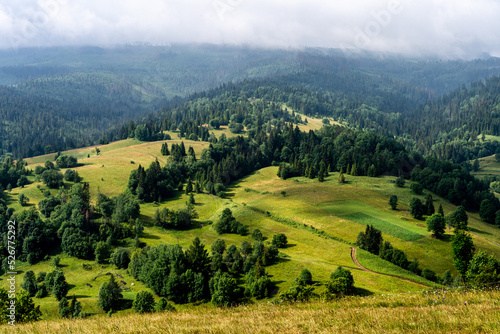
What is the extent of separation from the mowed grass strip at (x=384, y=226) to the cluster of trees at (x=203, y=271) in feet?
152

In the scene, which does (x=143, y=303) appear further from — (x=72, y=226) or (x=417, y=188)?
(x=417, y=188)

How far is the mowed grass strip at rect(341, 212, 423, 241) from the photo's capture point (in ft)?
383

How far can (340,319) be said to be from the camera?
2000 centimetres

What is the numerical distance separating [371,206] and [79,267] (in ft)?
390

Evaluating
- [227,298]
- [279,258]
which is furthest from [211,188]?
[227,298]

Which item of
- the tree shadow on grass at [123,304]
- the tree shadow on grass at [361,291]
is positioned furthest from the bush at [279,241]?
the tree shadow on grass at [123,304]

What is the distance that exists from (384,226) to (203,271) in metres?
70.1

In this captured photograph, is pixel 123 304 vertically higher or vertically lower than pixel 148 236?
higher

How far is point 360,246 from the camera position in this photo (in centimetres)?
10856

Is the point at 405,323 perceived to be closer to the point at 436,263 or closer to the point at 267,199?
the point at 436,263

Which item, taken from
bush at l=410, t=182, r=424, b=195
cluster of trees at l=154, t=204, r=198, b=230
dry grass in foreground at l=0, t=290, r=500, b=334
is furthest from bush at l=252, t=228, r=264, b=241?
bush at l=410, t=182, r=424, b=195

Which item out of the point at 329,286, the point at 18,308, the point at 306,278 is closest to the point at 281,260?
the point at 306,278

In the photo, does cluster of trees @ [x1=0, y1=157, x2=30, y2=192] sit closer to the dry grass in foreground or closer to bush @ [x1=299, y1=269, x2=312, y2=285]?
bush @ [x1=299, y1=269, x2=312, y2=285]

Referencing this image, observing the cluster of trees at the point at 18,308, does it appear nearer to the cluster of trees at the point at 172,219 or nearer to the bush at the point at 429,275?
the cluster of trees at the point at 172,219
